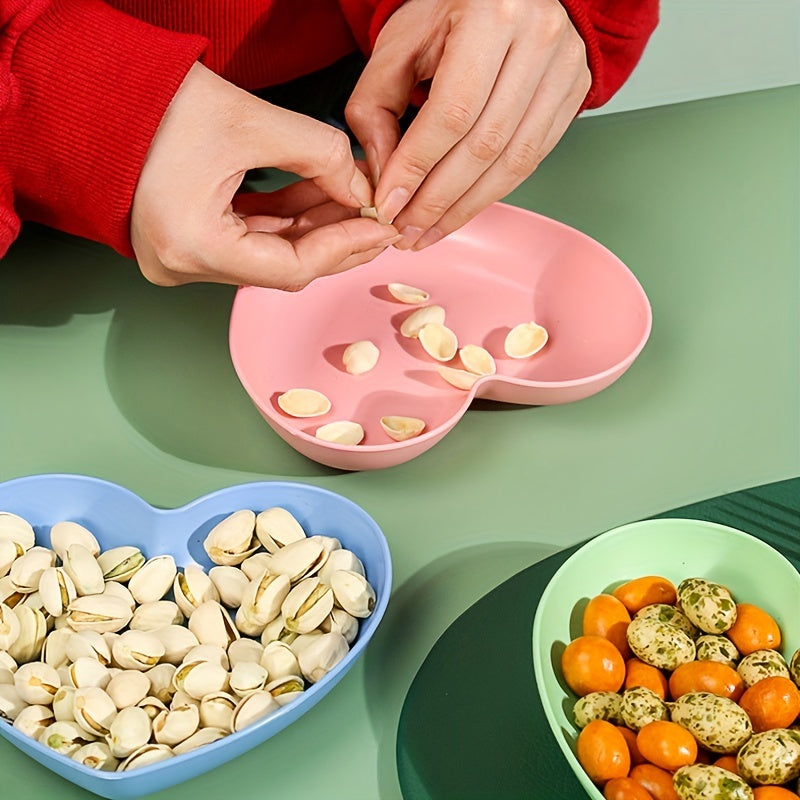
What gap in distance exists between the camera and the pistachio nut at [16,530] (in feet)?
2.10

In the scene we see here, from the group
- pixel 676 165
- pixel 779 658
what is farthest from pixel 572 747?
pixel 676 165

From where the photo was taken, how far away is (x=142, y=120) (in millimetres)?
670

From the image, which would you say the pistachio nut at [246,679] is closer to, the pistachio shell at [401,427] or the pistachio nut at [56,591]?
the pistachio nut at [56,591]

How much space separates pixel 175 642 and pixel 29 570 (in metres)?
0.10

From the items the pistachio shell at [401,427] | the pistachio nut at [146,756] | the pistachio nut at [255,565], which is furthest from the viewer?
the pistachio shell at [401,427]

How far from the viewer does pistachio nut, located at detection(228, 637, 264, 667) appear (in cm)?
59

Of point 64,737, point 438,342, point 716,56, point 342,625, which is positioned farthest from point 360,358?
point 716,56

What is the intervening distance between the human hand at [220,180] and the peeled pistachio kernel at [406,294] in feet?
0.48

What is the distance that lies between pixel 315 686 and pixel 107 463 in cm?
28

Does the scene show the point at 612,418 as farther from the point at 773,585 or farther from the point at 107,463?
the point at 107,463

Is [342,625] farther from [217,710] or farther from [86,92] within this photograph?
[86,92]

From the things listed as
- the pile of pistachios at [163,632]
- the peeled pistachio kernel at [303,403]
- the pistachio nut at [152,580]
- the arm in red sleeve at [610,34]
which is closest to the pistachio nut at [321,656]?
the pile of pistachios at [163,632]

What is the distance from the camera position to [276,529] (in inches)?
25.4

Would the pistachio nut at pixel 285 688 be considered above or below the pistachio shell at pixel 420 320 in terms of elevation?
below
